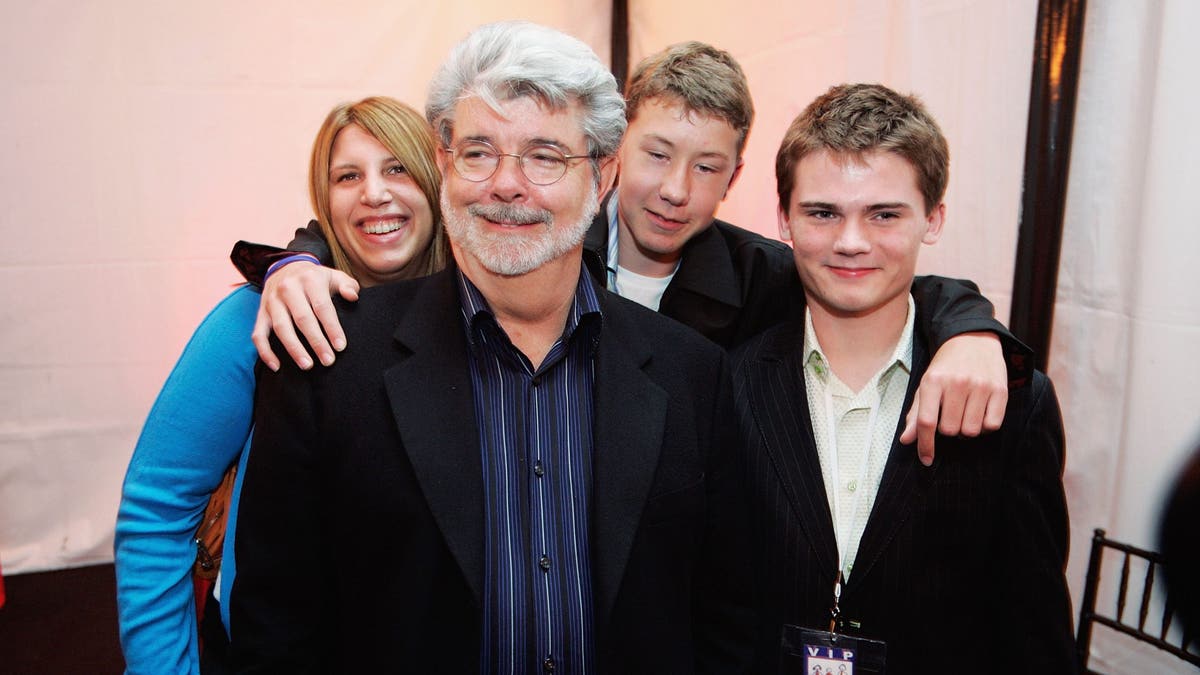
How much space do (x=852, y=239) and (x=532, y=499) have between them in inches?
30.6

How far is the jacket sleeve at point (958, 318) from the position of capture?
146cm

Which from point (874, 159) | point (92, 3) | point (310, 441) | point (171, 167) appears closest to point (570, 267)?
point (310, 441)

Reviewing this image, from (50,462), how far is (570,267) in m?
3.10

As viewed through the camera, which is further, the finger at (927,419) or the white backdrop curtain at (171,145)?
the white backdrop curtain at (171,145)

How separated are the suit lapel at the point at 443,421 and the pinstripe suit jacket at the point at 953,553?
0.59 m

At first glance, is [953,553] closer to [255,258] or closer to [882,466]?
[882,466]

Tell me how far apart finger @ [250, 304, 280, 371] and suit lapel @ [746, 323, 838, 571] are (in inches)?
35.3

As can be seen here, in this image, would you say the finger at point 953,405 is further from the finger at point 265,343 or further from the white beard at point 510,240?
the finger at point 265,343

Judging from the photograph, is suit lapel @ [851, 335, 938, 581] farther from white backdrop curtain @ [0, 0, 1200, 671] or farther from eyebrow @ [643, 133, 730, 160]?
white backdrop curtain @ [0, 0, 1200, 671]

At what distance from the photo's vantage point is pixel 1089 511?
7.32ft

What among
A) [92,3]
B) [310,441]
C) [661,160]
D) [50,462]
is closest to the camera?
[310,441]

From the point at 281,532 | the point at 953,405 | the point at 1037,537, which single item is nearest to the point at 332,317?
the point at 281,532

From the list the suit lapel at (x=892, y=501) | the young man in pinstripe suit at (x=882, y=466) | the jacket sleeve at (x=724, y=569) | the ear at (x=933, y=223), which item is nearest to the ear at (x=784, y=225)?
the young man in pinstripe suit at (x=882, y=466)

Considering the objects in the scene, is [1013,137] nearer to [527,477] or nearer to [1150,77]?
[1150,77]
